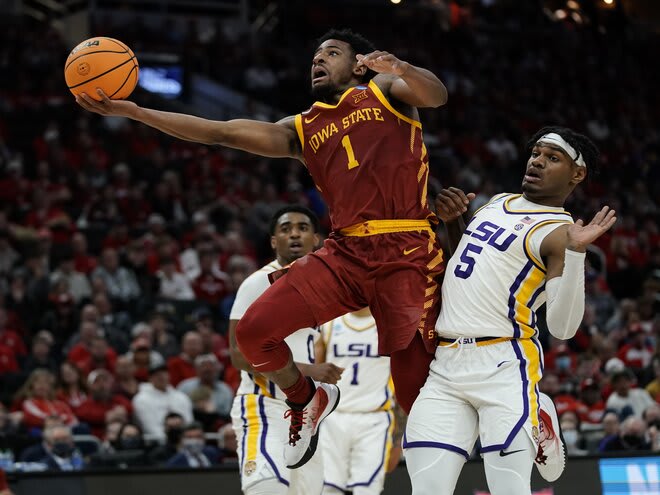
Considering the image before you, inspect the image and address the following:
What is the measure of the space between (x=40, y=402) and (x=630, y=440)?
5.93 meters

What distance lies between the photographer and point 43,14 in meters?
26.0

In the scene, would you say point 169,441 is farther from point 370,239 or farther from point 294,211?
point 370,239

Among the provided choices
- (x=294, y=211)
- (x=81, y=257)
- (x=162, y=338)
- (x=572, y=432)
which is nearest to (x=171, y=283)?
(x=81, y=257)

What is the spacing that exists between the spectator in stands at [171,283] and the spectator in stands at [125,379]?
2825 mm

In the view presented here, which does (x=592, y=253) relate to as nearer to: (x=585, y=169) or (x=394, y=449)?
(x=394, y=449)

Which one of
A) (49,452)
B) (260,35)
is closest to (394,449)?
(49,452)

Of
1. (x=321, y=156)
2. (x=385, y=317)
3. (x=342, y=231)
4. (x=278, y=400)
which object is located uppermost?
(x=321, y=156)

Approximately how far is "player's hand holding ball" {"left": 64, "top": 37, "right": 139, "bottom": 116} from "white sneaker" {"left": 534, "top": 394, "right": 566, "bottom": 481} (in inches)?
108

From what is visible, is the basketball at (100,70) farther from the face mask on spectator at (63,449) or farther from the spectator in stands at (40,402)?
the spectator in stands at (40,402)

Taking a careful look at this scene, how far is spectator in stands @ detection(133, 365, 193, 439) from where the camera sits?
38.8 feet

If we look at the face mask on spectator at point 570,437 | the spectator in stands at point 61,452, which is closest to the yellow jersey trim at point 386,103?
the spectator in stands at point 61,452

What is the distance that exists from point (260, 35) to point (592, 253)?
10444 mm

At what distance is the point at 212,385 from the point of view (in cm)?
1247

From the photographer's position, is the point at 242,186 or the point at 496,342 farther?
the point at 242,186
